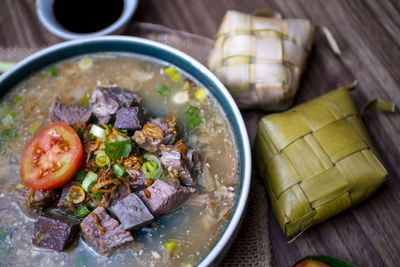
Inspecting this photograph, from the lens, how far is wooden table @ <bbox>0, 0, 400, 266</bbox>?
1949 mm

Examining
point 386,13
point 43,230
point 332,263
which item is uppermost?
point 386,13

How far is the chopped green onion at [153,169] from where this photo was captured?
1.68 m

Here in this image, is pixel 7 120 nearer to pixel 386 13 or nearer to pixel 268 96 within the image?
pixel 268 96

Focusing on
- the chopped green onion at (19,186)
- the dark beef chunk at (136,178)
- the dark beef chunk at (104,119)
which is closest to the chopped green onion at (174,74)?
the dark beef chunk at (104,119)

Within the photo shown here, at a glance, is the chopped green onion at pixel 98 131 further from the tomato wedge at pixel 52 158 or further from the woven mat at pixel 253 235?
the woven mat at pixel 253 235

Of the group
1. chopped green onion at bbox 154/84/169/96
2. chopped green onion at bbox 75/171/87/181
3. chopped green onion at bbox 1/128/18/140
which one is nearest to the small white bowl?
chopped green onion at bbox 154/84/169/96

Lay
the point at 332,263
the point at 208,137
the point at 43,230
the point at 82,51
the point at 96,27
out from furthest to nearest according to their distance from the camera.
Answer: the point at 96,27 < the point at 82,51 < the point at 208,137 < the point at 332,263 < the point at 43,230

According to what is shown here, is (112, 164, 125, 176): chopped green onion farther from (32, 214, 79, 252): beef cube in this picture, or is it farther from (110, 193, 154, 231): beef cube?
(32, 214, 79, 252): beef cube

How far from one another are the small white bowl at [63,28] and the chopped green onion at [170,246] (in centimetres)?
126

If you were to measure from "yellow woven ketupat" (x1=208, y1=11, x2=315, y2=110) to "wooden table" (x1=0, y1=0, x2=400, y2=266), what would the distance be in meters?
0.17

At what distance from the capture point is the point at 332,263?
175 centimetres

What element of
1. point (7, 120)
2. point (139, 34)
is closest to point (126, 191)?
point (7, 120)

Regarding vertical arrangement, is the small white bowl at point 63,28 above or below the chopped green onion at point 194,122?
above

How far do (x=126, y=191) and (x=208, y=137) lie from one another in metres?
0.47
